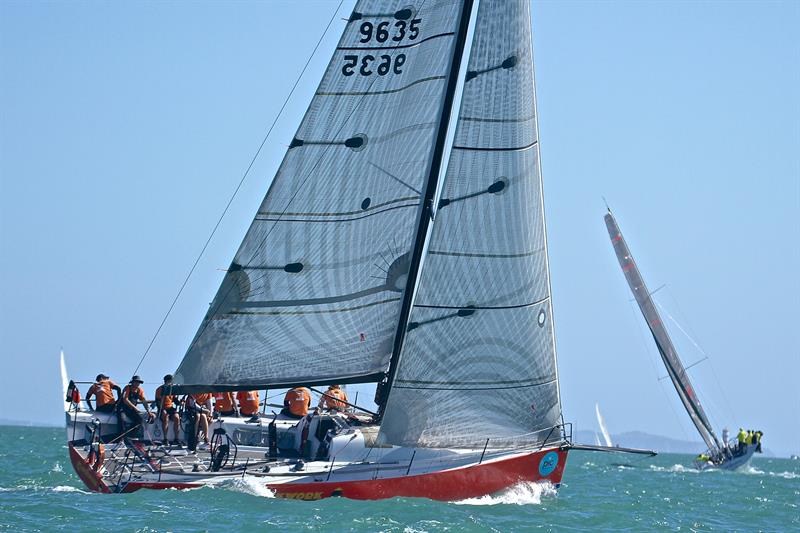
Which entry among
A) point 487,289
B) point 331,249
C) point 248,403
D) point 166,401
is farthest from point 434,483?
point 166,401

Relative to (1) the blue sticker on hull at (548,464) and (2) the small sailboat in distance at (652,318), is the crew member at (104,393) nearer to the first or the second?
(1) the blue sticker on hull at (548,464)

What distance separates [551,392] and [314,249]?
188 inches

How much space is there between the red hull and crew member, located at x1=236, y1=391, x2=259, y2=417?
3.69 meters

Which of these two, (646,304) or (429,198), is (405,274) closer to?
(429,198)

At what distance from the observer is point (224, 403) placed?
79.7ft

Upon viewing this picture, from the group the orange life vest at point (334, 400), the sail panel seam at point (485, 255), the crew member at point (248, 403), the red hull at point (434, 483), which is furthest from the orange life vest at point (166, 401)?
the sail panel seam at point (485, 255)

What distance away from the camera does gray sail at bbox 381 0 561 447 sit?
21797 millimetres

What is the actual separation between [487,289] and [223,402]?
18.7 ft

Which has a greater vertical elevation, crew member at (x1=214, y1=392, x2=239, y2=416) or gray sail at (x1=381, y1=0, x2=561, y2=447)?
gray sail at (x1=381, y1=0, x2=561, y2=447)

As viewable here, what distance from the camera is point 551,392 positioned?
2250cm

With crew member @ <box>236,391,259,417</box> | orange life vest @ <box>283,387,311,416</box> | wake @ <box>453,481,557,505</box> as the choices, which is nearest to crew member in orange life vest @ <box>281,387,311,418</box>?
orange life vest @ <box>283,387,311,416</box>

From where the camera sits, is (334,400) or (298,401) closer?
(334,400)

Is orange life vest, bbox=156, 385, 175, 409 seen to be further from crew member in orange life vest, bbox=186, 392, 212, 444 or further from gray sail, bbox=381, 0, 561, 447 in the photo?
gray sail, bbox=381, 0, 561, 447

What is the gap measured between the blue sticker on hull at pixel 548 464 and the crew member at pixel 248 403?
18.5ft
